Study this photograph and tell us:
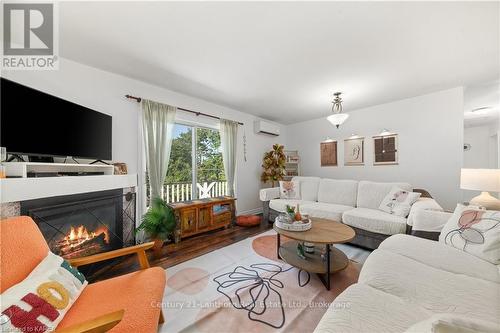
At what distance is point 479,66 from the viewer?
2.27 m

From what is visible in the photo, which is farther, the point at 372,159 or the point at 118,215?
the point at 372,159

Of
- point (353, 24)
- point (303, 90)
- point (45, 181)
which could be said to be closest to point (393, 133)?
point (303, 90)

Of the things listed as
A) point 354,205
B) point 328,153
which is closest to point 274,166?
point 328,153

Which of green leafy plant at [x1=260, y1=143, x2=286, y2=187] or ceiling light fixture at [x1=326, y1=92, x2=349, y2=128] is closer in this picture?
ceiling light fixture at [x1=326, y1=92, x2=349, y2=128]

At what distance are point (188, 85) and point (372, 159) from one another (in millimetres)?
3699

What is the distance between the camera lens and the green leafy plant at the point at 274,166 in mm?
4445

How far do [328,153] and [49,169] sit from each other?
4.58m

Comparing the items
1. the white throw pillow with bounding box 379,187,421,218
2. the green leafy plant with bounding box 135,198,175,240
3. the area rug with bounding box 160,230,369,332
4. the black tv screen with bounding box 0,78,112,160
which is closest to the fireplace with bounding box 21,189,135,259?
the green leafy plant with bounding box 135,198,175,240

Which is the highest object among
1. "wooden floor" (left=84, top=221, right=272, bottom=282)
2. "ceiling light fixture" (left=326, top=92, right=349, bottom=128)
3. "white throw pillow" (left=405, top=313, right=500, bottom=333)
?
"ceiling light fixture" (left=326, top=92, right=349, bottom=128)

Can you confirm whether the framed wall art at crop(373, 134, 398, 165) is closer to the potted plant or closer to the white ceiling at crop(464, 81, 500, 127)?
the white ceiling at crop(464, 81, 500, 127)

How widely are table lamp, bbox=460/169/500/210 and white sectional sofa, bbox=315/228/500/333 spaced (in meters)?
1.22

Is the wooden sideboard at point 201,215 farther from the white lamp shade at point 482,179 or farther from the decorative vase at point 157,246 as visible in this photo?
the white lamp shade at point 482,179

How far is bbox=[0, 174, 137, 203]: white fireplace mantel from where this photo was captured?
4.11ft

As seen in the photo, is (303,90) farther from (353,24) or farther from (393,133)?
(393,133)
